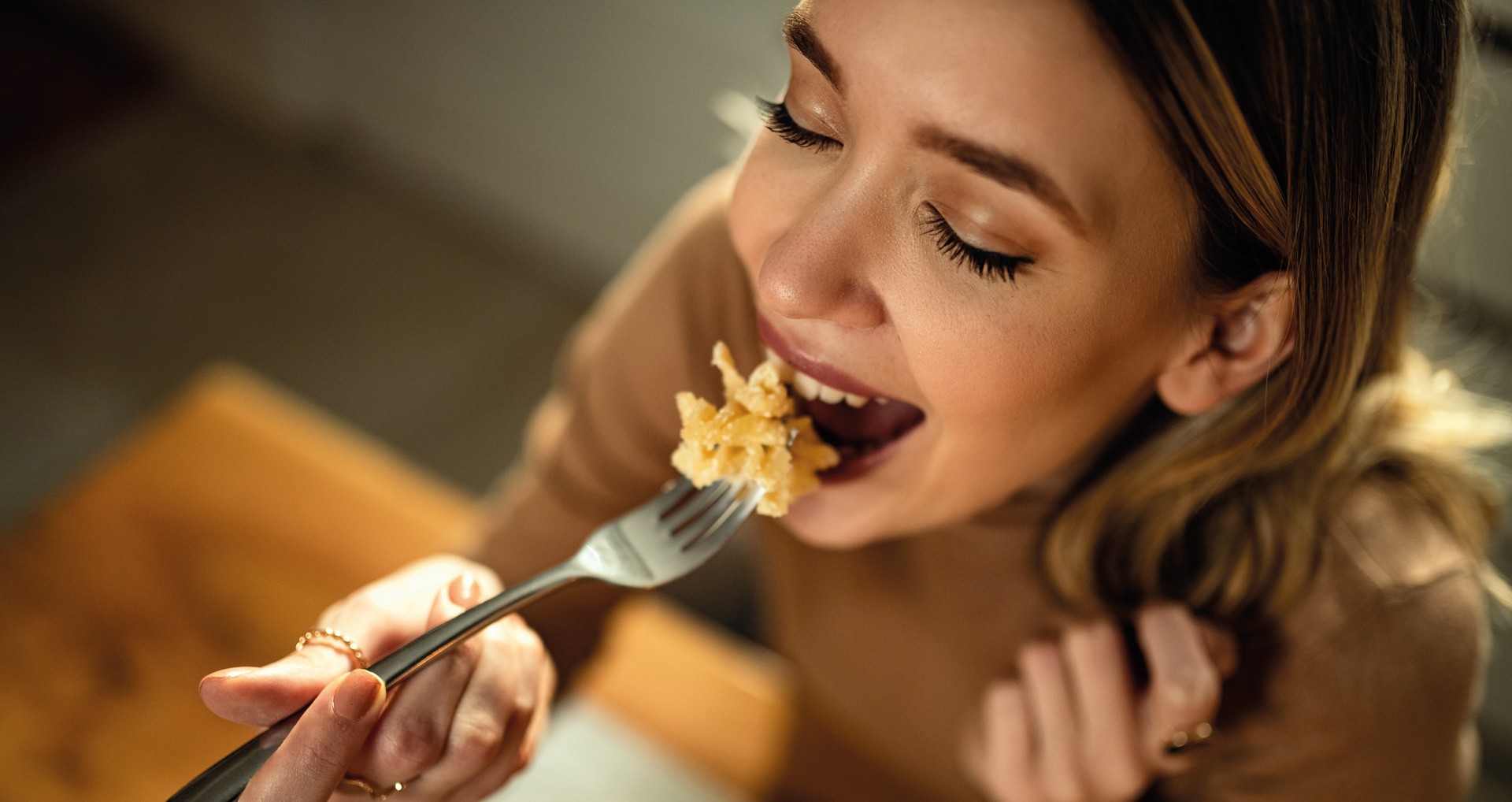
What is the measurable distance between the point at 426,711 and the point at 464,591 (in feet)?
0.27

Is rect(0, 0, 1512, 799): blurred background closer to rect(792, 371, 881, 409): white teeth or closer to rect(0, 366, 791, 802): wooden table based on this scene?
rect(0, 366, 791, 802): wooden table

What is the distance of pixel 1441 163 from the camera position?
2.66 ft

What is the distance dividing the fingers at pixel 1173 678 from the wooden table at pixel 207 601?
0.47 meters

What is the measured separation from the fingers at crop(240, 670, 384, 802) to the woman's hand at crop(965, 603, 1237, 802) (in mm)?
614

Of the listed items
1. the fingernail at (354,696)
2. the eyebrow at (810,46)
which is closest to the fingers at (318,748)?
the fingernail at (354,696)

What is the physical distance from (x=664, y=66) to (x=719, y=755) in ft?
4.77

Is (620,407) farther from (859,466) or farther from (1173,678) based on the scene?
(1173,678)

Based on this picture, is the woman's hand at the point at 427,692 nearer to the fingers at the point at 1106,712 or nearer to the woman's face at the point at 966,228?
the woman's face at the point at 966,228

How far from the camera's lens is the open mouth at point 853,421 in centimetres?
91

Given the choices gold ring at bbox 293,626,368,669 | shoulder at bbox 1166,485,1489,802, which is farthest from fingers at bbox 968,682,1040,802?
gold ring at bbox 293,626,368,669

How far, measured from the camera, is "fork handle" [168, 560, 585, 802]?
66 centimetres

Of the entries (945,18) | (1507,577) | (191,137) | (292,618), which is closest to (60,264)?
(191,137)

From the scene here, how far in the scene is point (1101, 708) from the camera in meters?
0.99

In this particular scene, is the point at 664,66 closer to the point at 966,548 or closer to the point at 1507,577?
the point at 966,548
